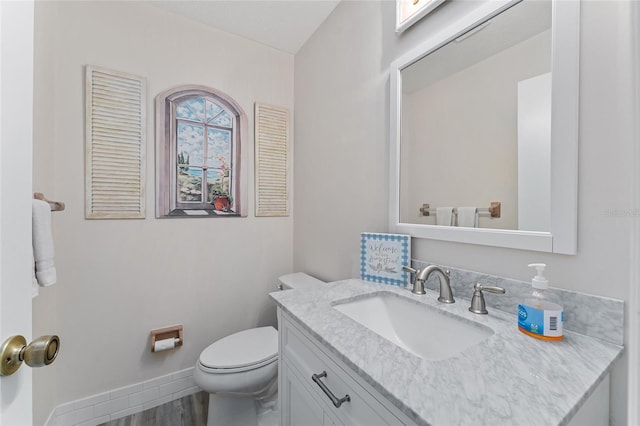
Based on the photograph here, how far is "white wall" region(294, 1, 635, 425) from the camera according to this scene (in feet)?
2.11

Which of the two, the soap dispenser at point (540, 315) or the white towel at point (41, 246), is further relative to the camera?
the white towel at point (41, 246)

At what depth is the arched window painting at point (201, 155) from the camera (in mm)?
1665

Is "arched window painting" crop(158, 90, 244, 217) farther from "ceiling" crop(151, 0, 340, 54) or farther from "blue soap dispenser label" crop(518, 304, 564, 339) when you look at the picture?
"blue soap dispenser label" crop(518, 304, 564, 339)

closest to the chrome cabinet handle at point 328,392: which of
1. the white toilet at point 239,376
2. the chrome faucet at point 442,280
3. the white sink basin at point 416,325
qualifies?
the white sink basin at point 416,325

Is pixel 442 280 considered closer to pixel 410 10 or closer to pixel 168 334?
pixel 410 10

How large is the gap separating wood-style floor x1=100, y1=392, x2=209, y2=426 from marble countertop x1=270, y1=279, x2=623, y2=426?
128 cm

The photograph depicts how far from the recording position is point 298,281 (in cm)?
177

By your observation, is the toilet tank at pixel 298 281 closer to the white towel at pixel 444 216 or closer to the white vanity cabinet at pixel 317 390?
the white vanity cabinet at pixel 317 390

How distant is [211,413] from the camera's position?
138 centimetres

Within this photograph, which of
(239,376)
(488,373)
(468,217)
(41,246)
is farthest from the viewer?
(239,376)

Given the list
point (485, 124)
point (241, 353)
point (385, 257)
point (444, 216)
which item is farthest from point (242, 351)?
point (485, 124)

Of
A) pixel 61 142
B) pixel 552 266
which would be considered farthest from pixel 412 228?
pixel 61 142

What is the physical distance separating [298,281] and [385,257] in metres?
0.76

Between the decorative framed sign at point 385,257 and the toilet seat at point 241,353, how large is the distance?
66 cm
